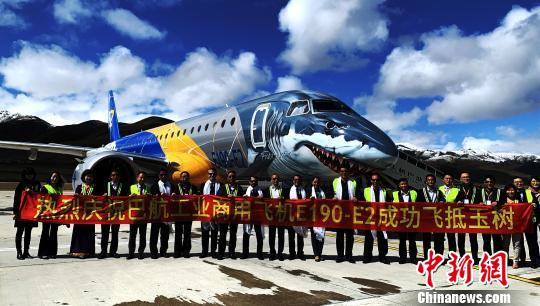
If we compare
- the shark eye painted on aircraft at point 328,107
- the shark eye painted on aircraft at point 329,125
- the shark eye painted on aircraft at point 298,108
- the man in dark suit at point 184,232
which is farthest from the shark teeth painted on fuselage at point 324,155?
the man in dark suit at point 184,232

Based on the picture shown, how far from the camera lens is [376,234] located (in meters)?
7.55

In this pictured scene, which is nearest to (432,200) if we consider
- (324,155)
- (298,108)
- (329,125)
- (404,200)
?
(404,200)

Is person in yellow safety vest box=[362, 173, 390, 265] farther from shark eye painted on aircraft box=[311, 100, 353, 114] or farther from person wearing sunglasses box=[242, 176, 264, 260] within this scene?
shark eye painted on aircraft box=[311, 100, 353, 114]

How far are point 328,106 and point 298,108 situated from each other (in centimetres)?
84

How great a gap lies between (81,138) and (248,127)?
206215 mm

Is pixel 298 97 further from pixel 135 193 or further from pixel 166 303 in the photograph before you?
pixel 166 303

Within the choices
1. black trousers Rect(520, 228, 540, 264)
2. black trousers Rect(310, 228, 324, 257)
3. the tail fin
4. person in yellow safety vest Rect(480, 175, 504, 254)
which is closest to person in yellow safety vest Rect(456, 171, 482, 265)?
person in yellow safety vest Rect(480, 175, 504, 254)

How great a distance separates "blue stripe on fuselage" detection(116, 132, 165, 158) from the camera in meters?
18.6

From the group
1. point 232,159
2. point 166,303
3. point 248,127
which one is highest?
point 248,127

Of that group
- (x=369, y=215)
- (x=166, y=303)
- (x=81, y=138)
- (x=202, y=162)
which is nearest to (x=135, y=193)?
(x=166, y=303)

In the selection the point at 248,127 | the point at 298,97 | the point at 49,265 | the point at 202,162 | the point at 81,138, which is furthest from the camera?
the point at 81,138

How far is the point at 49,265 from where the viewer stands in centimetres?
669

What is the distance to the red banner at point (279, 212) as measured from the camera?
24.4ft

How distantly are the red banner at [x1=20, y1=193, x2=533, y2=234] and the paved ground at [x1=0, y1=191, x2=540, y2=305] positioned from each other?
77 centimetres
